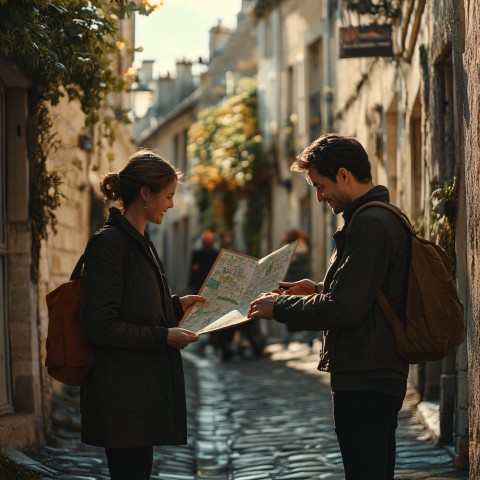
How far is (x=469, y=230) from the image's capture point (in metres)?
5.80

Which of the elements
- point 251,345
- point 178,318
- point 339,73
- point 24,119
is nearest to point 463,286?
point 178,318

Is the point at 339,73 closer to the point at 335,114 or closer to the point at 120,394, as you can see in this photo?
the point at 335,114

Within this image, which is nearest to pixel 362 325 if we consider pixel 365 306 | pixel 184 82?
pixel 365 306

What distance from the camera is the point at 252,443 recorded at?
8.36 metres

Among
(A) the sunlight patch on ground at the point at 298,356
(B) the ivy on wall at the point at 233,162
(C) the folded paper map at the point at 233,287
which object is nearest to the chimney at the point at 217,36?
(B) the ivy on wall at the point at 233,162

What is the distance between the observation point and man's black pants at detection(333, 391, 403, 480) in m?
4.02

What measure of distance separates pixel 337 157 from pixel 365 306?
22.0 inches

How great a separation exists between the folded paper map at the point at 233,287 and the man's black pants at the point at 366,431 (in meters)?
0.60

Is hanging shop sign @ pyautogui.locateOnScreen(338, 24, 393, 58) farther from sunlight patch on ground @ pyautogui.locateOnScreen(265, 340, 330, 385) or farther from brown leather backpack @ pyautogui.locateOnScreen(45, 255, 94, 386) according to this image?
brown leather backpack @ pyautogui.locateOnScreen(45, 255, 94, 386)

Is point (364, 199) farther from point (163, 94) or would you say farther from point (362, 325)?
point (163, 94)

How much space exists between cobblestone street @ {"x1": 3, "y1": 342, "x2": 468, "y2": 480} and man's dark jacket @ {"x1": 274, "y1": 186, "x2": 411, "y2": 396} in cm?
265

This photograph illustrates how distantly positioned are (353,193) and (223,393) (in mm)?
7713

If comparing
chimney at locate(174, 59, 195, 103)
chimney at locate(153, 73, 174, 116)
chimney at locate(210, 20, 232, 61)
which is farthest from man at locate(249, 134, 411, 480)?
chimney at locate(153, 73, 174, 116)

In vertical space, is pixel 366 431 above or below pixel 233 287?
below
